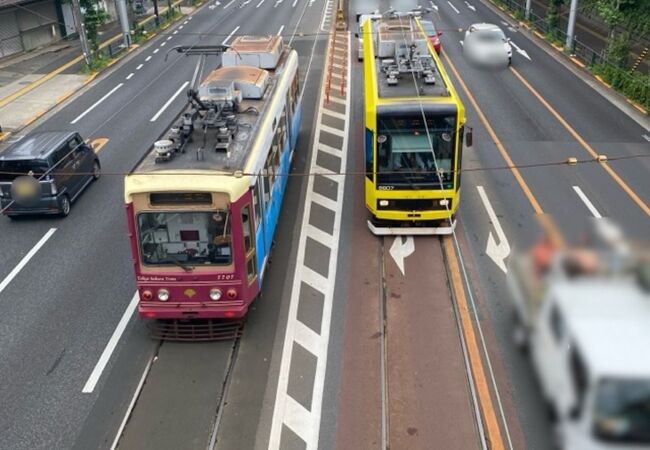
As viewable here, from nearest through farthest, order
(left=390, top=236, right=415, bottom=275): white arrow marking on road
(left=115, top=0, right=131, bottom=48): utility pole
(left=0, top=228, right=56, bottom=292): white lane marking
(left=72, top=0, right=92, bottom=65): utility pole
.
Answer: (left=0, top=228, right=56, bottom=292): white lane marking < (left=390, top=236, right=415, bottom=275): white arrow marking on road < (left=72, top=0, right=92, bottom=65): utility pole < (left=115, top=0, right=131, bottom=48): utility pole

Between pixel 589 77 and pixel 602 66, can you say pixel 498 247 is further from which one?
pixel 602 66

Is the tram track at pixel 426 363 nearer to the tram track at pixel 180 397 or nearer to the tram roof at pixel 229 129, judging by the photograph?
the tram track at pixel 180 397

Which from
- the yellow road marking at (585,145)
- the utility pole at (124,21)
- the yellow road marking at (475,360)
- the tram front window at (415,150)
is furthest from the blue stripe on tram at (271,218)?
the utility pole at (124,21)

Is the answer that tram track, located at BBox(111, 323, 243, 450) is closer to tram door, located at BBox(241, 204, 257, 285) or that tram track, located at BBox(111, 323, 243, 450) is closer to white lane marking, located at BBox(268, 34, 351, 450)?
white lane marking, located at BBox(268, 34, 351, 450)

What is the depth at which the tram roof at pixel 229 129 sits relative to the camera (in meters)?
11.6

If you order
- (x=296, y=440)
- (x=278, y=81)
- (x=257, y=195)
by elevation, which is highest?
(x=278, y=81)

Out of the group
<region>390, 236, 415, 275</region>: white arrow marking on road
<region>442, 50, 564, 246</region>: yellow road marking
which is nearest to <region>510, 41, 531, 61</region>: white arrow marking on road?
<region>442, 50, 564, 246</region>: yellow road marking

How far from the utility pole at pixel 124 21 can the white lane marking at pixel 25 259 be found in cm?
2730

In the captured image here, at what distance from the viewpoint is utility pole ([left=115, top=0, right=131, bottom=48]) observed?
4056 centimetres

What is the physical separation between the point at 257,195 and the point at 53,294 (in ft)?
19.3

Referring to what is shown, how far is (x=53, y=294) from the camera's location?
1457 cm

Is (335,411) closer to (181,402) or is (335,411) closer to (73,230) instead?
(181,402)

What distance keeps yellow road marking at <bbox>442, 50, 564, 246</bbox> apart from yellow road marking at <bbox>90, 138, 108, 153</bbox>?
600 inches

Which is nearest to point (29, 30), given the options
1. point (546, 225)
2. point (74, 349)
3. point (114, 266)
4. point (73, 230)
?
point (73, 230)
